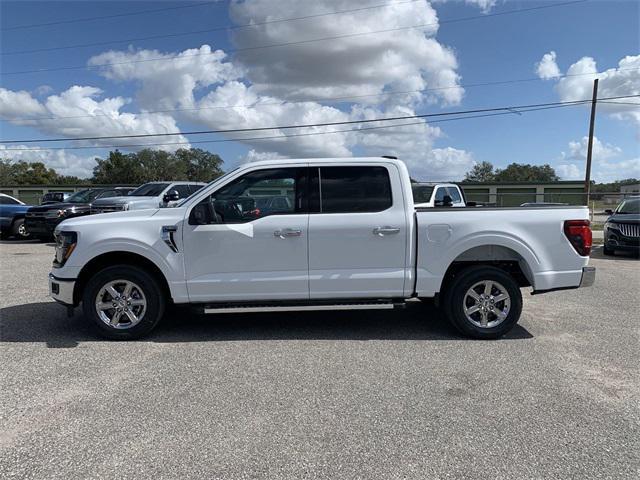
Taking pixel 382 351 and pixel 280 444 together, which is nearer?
pixel 280 444

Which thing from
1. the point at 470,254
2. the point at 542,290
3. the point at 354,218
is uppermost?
the point at 354,218

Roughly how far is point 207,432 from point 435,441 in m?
1.54

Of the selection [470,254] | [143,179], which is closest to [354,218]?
[470,254]

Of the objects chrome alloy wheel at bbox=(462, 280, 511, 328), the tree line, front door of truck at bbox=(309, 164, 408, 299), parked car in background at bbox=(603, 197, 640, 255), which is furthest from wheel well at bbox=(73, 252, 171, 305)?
the tree line

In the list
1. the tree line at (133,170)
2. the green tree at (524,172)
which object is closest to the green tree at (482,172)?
the green tree at (524,172)

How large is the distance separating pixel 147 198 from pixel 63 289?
378 inches

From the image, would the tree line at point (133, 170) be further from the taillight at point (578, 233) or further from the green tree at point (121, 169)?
the taillight at point (578, 233)

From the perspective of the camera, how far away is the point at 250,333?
5.34m

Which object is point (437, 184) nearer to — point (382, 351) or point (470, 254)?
point (470, 254)

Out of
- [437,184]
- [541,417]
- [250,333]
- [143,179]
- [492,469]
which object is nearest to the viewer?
[492,469]

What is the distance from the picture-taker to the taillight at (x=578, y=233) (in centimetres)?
515

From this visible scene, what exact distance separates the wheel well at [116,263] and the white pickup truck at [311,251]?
0.4 inches

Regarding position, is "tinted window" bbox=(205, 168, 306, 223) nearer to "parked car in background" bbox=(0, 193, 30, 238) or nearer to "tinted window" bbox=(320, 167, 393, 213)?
"tinted window" bbox=(320, 167, 393, 213)

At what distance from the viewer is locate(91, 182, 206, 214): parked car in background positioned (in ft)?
44.4
